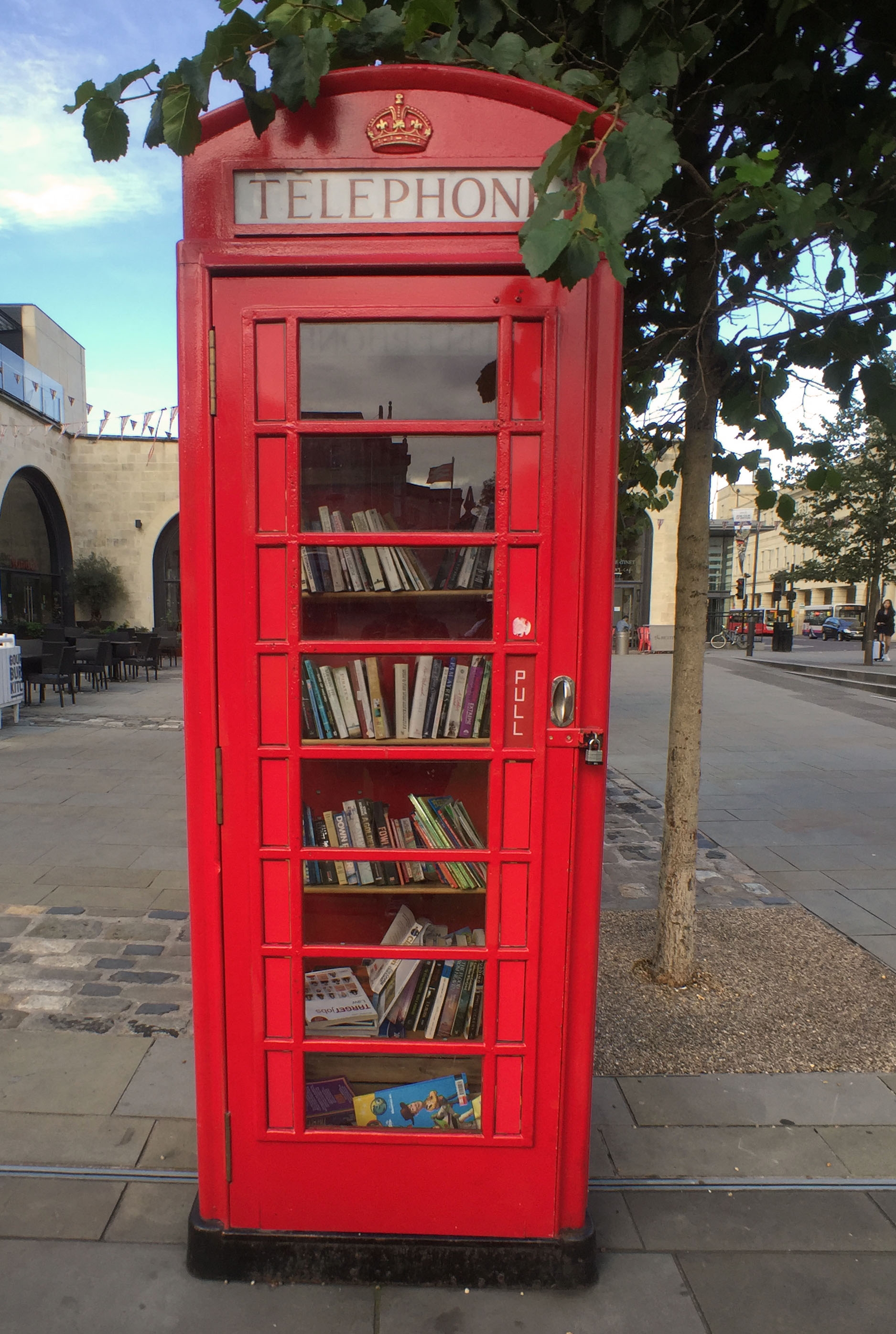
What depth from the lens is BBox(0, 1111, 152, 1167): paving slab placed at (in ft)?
8.30

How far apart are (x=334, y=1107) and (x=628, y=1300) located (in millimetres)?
905

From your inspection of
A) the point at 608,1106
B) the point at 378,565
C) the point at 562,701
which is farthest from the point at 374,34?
the point at 608,1106

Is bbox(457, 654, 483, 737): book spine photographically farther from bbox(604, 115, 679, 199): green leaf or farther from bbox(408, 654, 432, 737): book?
bbox(604, 115, 679, 199): green leaf

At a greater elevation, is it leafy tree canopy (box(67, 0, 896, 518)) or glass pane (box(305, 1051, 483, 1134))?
leafy tree canopy (box(67, 0, 896, 518))

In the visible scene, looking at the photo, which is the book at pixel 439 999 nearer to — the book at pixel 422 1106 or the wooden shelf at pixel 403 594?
the book at pixel 422 1106

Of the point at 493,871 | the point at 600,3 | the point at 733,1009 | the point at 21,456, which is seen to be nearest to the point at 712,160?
the point at 600,3

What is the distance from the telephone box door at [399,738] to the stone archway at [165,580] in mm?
22611

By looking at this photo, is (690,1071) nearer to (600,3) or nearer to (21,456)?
(600,3)

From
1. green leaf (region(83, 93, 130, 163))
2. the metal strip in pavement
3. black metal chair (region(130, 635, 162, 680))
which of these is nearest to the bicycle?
black metal chair (region(130, 635, 162, 680))

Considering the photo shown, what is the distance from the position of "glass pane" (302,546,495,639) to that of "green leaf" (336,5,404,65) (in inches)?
48.1

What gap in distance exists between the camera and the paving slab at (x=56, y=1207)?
7.34ft

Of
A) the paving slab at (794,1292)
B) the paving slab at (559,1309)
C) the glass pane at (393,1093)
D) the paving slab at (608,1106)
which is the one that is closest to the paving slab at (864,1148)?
the paving slab at (794,1292)

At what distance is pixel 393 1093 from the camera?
2.23 m

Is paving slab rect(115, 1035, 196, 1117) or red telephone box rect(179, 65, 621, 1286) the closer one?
red telephone box rect(179, 65, 621, 1286)
